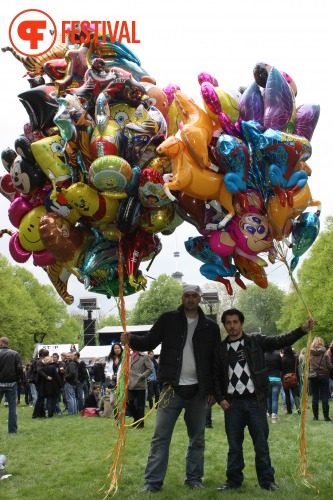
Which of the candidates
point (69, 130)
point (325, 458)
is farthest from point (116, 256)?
point (325, 458)

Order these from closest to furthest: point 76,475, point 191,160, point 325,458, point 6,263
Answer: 1. point 191,160
2. point 76,475
3. point 325,458
4. point 6,263

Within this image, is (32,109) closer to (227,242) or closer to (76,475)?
(227,242)

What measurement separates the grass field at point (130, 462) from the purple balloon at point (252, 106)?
3.12 meters

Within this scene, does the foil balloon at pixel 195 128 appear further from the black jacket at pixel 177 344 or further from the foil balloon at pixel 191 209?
the black jacket at pixel 177 344

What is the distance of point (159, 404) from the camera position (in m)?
5.36

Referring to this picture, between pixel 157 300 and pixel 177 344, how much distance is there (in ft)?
133

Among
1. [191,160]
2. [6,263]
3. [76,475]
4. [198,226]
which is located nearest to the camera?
A: [191,160]

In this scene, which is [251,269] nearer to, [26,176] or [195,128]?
[195,128]

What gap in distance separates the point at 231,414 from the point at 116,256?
175 cm

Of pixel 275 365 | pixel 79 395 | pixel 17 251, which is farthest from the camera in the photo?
pixel 79 395

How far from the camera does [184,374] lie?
17.5 ft

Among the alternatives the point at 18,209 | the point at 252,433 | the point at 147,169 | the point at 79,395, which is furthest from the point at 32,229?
the point at 79,395

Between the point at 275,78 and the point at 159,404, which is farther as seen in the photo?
the point at 159,404

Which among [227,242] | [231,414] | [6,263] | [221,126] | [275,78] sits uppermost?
[6,263]
